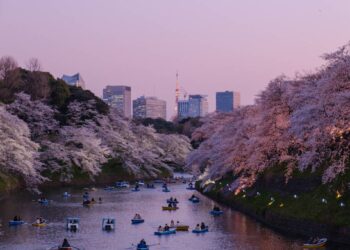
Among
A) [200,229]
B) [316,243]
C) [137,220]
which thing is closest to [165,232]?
[200,229]

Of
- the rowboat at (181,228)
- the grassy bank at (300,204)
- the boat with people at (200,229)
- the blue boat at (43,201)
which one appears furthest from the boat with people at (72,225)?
the blue boat at (43,201)

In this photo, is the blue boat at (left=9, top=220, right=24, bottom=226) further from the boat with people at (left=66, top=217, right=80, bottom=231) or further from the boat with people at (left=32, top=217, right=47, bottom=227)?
the boat with people at (left=66, top=217, right=80, bottom=231)

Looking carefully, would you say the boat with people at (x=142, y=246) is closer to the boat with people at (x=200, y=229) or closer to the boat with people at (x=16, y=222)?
the boat with people at (x=200, y=229)

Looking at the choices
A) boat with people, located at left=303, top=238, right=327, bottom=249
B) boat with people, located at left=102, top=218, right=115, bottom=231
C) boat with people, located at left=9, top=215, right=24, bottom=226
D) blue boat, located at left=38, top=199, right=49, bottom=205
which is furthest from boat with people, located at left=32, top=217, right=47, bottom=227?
boat with people, located at left=303, top=238, right=327, bottom=249

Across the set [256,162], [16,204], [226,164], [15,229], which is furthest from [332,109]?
[16,204]

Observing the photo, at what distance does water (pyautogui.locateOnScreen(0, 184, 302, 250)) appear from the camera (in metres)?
41.3

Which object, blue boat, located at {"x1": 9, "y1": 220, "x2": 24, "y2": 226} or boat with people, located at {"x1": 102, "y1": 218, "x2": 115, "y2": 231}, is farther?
blue boat, located at {"x1": 9, "y1": 220, "x2": 24, "y2": 226}

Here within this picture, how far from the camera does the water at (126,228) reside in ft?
136

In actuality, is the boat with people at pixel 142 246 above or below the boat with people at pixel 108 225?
below

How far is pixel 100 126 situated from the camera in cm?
11306

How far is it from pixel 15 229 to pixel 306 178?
74.1 feet

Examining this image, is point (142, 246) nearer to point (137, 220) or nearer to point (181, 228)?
point (181, 228)

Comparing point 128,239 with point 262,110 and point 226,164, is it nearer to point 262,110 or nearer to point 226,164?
point 262,110

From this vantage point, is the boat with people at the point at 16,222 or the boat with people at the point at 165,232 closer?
the boat with people at the point at 165,232
